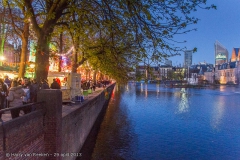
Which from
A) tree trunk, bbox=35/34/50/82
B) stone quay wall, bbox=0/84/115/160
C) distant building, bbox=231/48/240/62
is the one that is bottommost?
stone quay wall, bbox=0/84/115/160

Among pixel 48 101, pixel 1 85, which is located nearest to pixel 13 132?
pixel 48 101

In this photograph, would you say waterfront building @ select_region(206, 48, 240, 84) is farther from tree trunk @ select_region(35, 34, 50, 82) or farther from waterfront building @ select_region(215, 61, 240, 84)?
tree trunk @ select_region(35, 34, 50, 82)

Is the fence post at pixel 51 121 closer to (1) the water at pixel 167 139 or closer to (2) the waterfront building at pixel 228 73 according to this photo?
(1) the water at pixel 167 139

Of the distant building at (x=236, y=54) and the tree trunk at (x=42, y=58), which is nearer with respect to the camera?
the tree trunk at (x=42, y=58)

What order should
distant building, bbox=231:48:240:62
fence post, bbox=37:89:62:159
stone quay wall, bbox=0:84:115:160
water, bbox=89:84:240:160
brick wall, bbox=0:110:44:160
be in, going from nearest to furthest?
brick wall, bbox=0:110:44:160, stone quay wall, bbox=0:84:115:160, fence post, bbox=37:89:62:159, water, bbox=89:84:240:160, distant building, bbox=231:48:240:62

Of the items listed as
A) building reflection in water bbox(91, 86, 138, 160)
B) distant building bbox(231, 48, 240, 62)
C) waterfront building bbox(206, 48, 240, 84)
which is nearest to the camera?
building reflection in water bbox(91, 86, 138, 160)

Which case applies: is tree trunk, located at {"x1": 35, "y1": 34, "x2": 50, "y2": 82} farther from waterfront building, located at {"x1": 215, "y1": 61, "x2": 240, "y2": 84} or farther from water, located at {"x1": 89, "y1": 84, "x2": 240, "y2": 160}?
waterfront building, located at {"x1": 215, "y1": 61, "x2": 240, "y2": 84}

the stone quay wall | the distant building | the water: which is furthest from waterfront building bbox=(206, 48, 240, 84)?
the stone quay wall

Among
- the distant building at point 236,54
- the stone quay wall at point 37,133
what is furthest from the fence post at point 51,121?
the distant building at point 236,54

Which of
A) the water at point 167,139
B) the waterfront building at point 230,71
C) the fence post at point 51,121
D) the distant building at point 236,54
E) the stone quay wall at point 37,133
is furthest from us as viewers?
the distant building at point 236,54

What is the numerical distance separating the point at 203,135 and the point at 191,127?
10.1ft

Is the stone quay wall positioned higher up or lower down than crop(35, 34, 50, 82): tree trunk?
lower down

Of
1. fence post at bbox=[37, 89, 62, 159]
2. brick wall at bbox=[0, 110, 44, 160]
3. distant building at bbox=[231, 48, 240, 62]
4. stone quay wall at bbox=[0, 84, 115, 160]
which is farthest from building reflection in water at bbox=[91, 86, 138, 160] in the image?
distant building at bbox=[231, 48, 240, 62]

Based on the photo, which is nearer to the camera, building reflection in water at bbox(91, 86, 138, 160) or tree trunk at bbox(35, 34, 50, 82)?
tree trunk at bbox(35, 34, 50, 82)
